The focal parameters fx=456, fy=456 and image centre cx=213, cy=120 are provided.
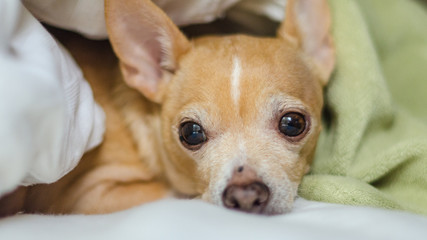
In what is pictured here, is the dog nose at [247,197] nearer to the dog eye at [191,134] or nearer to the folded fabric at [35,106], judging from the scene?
the dog eye at [191,134]

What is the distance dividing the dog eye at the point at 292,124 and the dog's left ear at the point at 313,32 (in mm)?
315

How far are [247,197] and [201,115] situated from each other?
0.36 meters

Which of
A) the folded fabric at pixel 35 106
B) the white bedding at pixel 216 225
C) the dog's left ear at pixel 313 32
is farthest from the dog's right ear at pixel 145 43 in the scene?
the white bedding at pixel 216 225

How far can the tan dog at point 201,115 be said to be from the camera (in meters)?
1.44

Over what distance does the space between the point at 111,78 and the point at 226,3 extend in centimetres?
58

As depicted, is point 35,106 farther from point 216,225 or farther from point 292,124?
point 292,124

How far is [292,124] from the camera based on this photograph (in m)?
1.55

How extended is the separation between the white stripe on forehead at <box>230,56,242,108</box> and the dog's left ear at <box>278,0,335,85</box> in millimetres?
345

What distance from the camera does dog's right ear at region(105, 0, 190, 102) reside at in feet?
5.20

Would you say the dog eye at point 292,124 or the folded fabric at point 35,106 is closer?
the folded fabric at point 35,106

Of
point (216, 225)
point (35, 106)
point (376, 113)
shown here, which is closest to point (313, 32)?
point (376, 113)

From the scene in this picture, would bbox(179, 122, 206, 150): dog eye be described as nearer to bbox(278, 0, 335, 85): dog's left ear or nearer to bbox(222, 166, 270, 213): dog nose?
bbox(222, 166, 270, 213): dog nose

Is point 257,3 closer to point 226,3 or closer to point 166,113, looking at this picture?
point 226,3

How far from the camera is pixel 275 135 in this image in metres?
1.52
